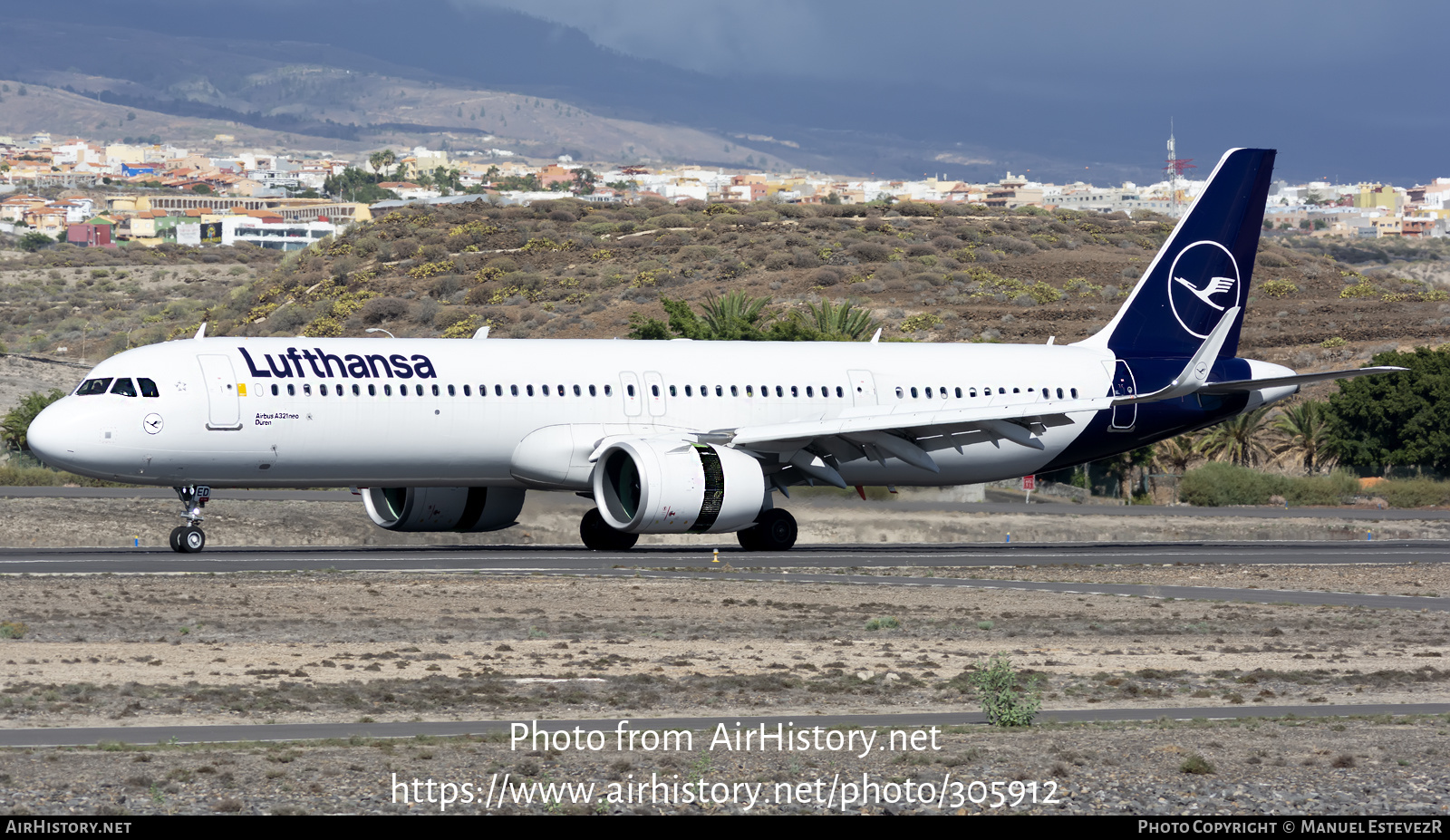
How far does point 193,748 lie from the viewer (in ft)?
43.2

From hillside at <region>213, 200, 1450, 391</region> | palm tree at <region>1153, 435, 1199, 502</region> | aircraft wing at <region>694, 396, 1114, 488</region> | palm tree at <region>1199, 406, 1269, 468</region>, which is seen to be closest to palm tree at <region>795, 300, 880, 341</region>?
palm tree at <region>1153, 435, 1199, 502</region>

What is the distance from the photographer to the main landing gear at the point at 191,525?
31812mm

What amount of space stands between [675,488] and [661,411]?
9.85 feet

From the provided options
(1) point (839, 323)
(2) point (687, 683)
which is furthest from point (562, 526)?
(1) point (839, 323)

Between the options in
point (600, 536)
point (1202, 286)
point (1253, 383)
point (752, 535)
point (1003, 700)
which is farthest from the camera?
point (1202, 286)

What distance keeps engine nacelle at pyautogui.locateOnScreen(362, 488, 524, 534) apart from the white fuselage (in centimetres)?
194

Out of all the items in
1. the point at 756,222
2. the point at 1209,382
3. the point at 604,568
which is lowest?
the point at 604,568

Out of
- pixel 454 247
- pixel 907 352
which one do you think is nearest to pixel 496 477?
pixel 907 352

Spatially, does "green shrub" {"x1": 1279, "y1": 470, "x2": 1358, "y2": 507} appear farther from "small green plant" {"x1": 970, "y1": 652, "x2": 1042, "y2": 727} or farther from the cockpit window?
"small green plant" {"x1": 970, "y1": 652, "x2": 1042, "y2": 727}

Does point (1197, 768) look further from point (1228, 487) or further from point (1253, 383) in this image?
point (1228, 487)

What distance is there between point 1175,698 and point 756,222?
→ 107 m

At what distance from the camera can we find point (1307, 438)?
62.8m

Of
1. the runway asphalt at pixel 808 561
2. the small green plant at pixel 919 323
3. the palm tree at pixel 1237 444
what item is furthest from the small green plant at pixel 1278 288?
the runway asphalt at pixel 808 561

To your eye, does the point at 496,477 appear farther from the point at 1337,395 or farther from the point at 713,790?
the point at 1337,395
